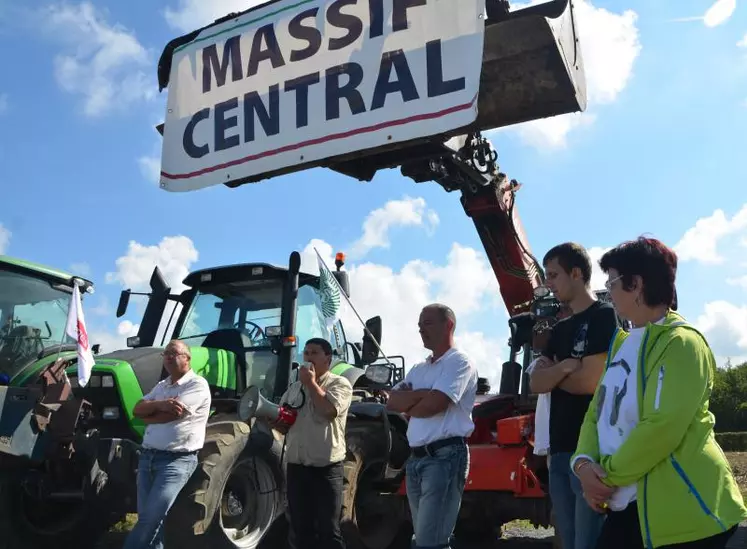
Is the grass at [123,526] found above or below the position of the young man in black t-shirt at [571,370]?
below

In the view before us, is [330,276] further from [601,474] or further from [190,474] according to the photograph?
[601,474]

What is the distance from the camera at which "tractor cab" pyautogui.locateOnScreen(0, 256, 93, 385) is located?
710 cm

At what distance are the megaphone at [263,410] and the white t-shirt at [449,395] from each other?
3.94ft

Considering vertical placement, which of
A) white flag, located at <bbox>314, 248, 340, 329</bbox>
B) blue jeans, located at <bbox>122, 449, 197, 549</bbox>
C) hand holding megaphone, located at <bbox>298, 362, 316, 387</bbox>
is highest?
white flag, located at <bbox>314, 248, 340, 329</bbox>

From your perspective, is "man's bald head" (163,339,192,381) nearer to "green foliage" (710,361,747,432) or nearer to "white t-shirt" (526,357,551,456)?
"white t-shirt" (526,357,551,456)

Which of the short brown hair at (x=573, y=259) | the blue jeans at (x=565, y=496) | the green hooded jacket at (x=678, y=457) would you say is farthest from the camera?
the short brown hair at (x=573, y=259)

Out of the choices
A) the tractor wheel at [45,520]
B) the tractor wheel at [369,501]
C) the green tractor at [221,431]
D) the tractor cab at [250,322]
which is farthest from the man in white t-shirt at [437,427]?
the tractor wheel at [45,520]

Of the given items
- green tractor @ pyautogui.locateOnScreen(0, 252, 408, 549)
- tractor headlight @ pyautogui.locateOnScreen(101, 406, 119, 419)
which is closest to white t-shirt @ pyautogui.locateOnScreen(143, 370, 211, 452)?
green tractor @ pyautogui.locateOnScreen(0, 252, 408, 549)

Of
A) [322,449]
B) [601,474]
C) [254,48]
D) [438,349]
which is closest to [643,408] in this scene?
[601,474]

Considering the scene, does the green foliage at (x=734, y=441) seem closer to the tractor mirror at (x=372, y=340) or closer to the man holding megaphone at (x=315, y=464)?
the tractor mirror at (x=372, y=340)

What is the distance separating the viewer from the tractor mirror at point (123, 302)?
7.43 m

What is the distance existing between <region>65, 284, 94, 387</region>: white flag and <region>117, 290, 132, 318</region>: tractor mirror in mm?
564

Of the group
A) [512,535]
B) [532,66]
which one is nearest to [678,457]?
[532,66]

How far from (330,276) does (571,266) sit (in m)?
3.69
